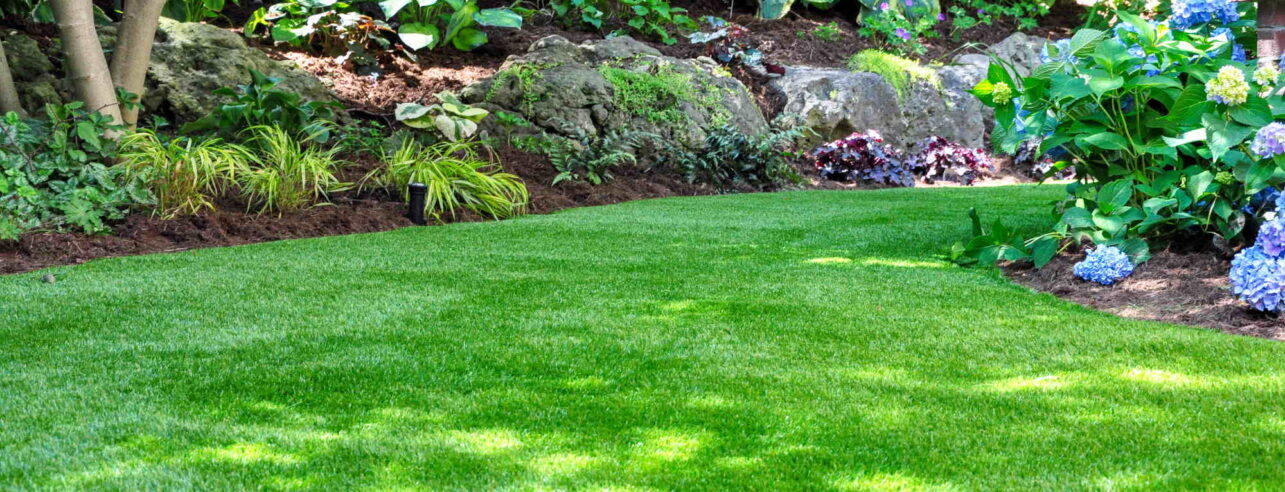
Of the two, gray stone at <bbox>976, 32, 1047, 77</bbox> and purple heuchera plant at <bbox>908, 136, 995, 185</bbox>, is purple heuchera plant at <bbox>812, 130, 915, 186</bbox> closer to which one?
purple heuchera plant at <bbox>908, 136, 995, 185</bbox>

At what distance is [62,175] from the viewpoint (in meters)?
5.45

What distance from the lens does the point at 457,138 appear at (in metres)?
7.39

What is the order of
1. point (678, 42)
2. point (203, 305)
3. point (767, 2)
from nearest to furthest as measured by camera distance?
point (203, 305) → point (678, 42) → point (767, 2)

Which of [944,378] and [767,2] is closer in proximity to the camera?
[944,378]

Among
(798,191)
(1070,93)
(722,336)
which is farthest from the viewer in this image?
(798,191)

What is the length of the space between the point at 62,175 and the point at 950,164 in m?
7.45

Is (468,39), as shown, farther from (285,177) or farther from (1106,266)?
(1106,266)

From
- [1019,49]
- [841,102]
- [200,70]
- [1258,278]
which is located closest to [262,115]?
[200,70]

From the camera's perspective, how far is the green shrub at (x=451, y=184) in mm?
6242

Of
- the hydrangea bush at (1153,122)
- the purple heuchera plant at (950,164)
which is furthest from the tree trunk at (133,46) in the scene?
the purple heuchera plant at (950,164)

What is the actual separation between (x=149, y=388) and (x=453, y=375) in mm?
745

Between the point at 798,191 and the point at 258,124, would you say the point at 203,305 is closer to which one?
the point at 258,124

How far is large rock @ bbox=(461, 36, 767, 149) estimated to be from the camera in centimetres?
848

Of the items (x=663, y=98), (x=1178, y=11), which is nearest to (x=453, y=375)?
(x=1178, y=11)
